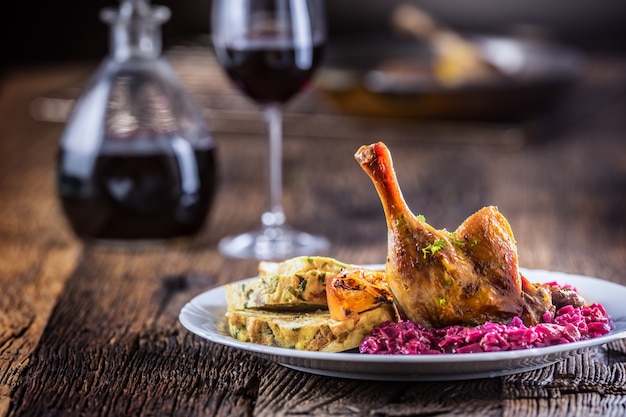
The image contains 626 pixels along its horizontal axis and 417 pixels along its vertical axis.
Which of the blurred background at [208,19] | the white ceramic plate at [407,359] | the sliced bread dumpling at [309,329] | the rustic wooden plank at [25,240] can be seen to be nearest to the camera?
the white ceramic plate at [407,359]

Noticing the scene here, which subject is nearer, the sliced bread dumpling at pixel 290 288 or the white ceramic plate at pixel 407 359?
the white ceramic plate at pixel 407 359

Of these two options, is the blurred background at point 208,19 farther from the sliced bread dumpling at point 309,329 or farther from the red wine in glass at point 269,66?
the sliced bread dumpling at point 309,329

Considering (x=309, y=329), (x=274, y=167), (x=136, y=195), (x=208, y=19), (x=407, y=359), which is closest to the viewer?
(x=407, y=359)

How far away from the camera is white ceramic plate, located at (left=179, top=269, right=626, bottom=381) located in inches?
43.6

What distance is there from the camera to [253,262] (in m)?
2.03

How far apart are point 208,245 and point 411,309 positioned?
0.98 metres

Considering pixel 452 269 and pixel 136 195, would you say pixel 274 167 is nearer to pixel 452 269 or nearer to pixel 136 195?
pixel 136 195

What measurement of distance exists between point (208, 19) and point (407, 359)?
4.04 metres

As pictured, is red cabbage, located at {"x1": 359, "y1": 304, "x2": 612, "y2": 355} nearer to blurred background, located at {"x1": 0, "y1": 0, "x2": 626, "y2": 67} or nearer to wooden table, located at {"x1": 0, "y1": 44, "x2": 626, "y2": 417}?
wooden table, located at {"x1": 0, "y1": 44, "x2": 626, "y2": 417}

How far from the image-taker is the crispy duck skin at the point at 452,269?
47.8 inches

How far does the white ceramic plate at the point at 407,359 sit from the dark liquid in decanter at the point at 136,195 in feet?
2.25

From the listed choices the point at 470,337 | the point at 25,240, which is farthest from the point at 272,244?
the point at 470,337

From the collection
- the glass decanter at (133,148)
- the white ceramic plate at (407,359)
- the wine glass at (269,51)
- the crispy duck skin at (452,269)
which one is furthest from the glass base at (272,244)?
the crispy duck skin at (452,269)

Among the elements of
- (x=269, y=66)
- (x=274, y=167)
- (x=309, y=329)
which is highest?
(x=269, y=66)
